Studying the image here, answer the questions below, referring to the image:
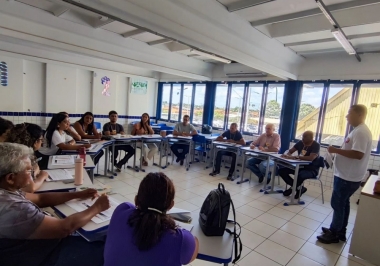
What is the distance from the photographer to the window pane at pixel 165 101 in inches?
332

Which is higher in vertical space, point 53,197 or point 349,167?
point 349,167

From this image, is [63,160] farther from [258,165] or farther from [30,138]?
[258,165]

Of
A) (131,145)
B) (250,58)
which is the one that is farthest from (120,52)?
(250,58)

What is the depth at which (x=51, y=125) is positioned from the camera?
319 cm

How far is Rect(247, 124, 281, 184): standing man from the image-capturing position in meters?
4.69

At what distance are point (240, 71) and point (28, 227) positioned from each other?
18.3ft

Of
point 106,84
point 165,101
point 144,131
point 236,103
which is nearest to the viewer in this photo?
point 144,131

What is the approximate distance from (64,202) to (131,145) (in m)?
3.63

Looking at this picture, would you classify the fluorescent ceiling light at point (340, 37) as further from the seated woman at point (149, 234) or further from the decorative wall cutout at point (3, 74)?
the decorative wall cutout at point (3, 74)

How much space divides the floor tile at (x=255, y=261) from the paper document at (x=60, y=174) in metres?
1.85

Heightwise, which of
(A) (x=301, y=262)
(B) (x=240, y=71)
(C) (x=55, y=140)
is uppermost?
(B) (x=240, y=71)

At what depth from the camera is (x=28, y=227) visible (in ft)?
3.57

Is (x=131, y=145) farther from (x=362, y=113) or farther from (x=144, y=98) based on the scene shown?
(x=362, y=113)

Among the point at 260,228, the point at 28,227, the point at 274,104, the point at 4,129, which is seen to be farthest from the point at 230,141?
the point at 28,227
